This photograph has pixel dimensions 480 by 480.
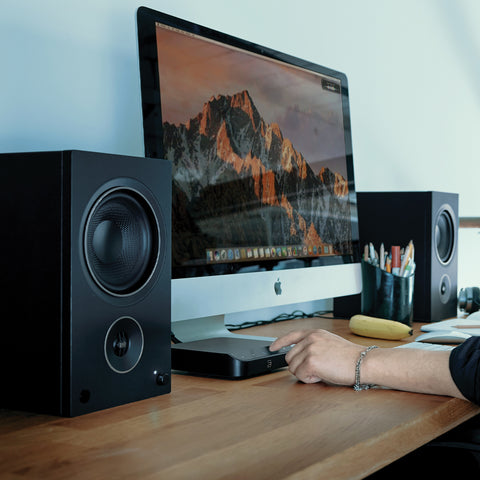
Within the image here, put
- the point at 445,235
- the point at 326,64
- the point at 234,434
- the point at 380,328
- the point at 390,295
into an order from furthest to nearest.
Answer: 1. the point at 326,64
2. the point at 445,235
3. the point at 390,295
4. the point at 380,328
5. the point at 234,434

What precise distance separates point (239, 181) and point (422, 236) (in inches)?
27.9

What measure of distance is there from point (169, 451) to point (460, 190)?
251 centimetres

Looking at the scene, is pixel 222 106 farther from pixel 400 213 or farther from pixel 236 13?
pixel 400 213

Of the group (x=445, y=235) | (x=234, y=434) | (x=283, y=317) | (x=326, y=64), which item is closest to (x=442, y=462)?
(x=234, y=434)

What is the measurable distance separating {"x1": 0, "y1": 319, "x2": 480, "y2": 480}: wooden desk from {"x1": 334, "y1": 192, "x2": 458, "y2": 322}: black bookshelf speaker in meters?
0.86

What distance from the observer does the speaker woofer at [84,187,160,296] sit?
0.84 m

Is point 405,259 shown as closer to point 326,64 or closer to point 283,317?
point 283,317

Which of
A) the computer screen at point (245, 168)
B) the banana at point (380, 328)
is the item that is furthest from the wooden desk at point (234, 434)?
the banana at point (380, 328)

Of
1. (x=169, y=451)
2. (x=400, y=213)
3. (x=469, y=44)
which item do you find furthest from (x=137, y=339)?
(x=469, y=44)

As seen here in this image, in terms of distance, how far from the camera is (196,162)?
3.86 ft

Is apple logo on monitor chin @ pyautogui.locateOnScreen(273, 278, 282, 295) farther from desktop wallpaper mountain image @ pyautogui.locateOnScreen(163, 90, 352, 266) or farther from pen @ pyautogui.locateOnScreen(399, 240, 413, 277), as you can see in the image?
pen @ pyautogui.locateOnScreen(399, 240, 413, 277)

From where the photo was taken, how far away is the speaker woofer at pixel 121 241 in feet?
2.75

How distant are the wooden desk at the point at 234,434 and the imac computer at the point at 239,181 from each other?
0.54 ft

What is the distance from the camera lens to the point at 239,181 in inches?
49.9
